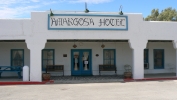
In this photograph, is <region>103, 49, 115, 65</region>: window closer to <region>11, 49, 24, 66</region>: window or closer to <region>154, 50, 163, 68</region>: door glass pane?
<region>154, 50, 163, 68</region>: door glass pane

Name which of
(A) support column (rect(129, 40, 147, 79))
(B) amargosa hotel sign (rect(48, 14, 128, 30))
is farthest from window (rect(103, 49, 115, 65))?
(B) amargosa hotel sign (rect(48, 14, 128, 30))

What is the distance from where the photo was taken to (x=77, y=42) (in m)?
17.5

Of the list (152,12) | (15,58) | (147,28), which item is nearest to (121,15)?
(147,28)

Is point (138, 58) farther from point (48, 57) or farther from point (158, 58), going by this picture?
point (48, 57)

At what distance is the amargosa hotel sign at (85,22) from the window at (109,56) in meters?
3.68

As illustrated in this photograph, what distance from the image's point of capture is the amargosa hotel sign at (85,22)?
1415 centimetres

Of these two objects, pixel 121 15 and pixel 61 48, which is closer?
pixel 121 15

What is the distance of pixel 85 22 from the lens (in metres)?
14.3

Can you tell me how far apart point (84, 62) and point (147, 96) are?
8.34 m

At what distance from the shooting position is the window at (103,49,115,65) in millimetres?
17823

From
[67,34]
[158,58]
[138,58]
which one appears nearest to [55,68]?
[67,34]

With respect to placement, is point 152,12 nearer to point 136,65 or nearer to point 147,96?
point 136,65

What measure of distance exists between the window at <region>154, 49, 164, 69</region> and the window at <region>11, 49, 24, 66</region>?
10.3 m

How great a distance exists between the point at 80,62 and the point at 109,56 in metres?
2.27
